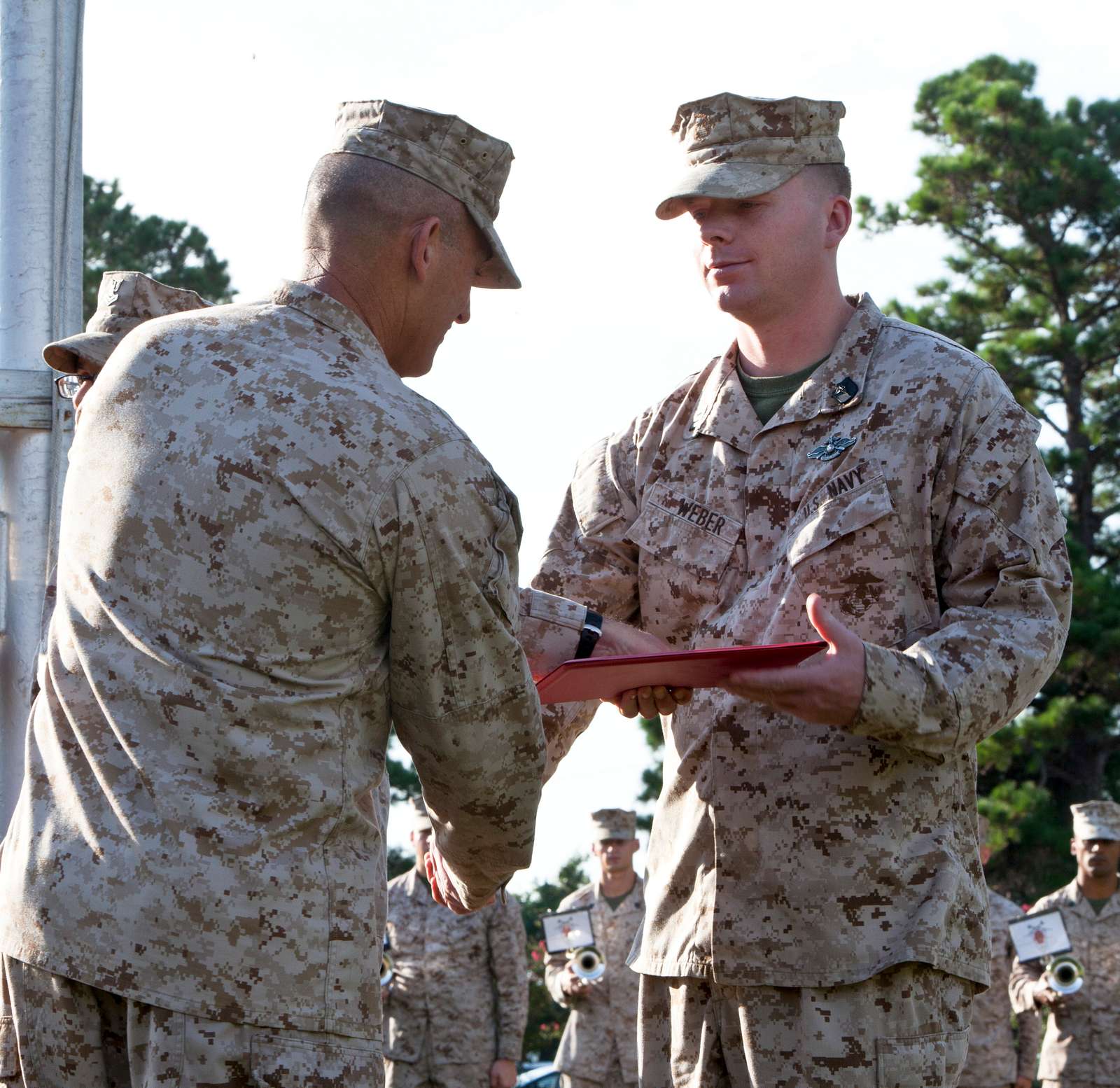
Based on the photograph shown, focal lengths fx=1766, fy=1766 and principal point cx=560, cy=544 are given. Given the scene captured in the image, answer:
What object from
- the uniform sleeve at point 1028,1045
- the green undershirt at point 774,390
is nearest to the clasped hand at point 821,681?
the green undershirt at point 774,390

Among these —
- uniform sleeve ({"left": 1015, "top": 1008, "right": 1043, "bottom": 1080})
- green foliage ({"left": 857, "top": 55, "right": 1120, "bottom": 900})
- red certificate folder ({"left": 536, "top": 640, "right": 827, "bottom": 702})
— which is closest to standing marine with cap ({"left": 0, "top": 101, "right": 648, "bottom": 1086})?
red certificate folder ({"left": 536, "top": 640, "right": 827, "bottom": 702})

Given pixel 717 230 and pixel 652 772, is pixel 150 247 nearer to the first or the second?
pixel 652 772

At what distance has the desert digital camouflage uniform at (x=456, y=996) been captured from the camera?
13680 millimetres

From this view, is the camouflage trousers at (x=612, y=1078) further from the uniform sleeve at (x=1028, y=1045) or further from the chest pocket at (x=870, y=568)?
the chest pocket at (x=870, y=568)

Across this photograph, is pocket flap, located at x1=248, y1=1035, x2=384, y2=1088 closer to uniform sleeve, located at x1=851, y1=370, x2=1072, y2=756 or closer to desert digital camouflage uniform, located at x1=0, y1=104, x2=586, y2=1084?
desert digital camouflage uniform, located at x1=0, y1=104, x2=586, y2=1084

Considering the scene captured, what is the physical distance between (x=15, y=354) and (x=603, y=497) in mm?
3040

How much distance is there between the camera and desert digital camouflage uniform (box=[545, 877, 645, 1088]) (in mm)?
13820

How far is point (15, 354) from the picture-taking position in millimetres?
6465

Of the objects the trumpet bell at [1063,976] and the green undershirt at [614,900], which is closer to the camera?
the trumpet bell at [1063,976]

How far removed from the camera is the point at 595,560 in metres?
4.30

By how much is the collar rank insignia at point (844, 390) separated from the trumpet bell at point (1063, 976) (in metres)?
9.60

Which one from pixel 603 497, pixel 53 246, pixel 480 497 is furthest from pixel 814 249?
pixel 53 246

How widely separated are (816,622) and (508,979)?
10.7 metres

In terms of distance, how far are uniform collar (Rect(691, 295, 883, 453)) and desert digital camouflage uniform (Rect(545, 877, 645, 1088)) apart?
10001 mm
